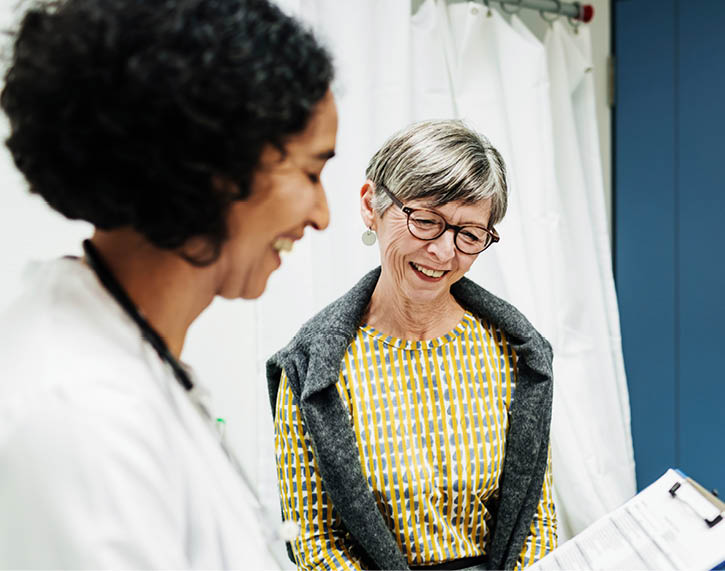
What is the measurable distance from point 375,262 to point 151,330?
107 cm

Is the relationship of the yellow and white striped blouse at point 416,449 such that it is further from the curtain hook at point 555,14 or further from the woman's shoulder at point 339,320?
the curtain hook at point 555,14

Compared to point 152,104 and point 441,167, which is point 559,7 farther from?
point 152,104

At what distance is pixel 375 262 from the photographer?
5.23 ft

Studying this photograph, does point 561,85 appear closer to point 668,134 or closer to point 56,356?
point 668,134

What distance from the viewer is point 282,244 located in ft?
2.04

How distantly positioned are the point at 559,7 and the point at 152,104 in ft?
5.96

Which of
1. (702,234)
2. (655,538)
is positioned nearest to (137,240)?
(655,538)

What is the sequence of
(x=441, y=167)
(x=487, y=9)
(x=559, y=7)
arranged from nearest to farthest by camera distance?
(x=441, y=167) < (x=487, y=9) < (x=559, y=7)

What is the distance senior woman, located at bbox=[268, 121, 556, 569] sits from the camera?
42.8 inches

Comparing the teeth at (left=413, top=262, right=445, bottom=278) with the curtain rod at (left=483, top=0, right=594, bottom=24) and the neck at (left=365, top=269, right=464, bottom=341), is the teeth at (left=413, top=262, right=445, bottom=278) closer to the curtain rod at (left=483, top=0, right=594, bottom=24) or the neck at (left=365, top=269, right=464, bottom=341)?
the neck at (left=365, top=269, right=464, bottom=341)

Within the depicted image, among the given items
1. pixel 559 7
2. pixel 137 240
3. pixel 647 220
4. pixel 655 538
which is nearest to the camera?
pixel 137 240

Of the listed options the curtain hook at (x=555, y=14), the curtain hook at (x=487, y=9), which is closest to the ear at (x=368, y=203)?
the curtain hook at (x=487, y=9)

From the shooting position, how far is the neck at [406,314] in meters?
1.18

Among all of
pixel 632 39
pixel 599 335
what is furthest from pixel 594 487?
pixel 632 39
